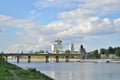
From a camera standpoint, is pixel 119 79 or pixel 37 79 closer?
pixel 37 79

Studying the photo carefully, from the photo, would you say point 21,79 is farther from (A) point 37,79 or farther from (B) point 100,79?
(B) point 100,79

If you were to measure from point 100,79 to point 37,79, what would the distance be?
112 ft

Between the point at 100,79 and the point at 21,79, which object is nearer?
the point at 21,79

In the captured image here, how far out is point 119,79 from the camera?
81.6 metres

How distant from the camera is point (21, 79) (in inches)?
1873

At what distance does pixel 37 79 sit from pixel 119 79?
118 feet

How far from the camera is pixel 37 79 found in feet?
163

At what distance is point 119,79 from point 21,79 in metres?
38.8

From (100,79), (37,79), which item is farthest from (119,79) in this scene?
(37,79)

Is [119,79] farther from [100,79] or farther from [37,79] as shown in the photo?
[37,79]

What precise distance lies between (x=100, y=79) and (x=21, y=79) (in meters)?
36.9

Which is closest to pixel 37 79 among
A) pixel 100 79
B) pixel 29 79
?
pixel 29 79

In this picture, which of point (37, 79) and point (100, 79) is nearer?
point (37, 79)

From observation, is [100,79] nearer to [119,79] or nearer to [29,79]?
[119,79]
